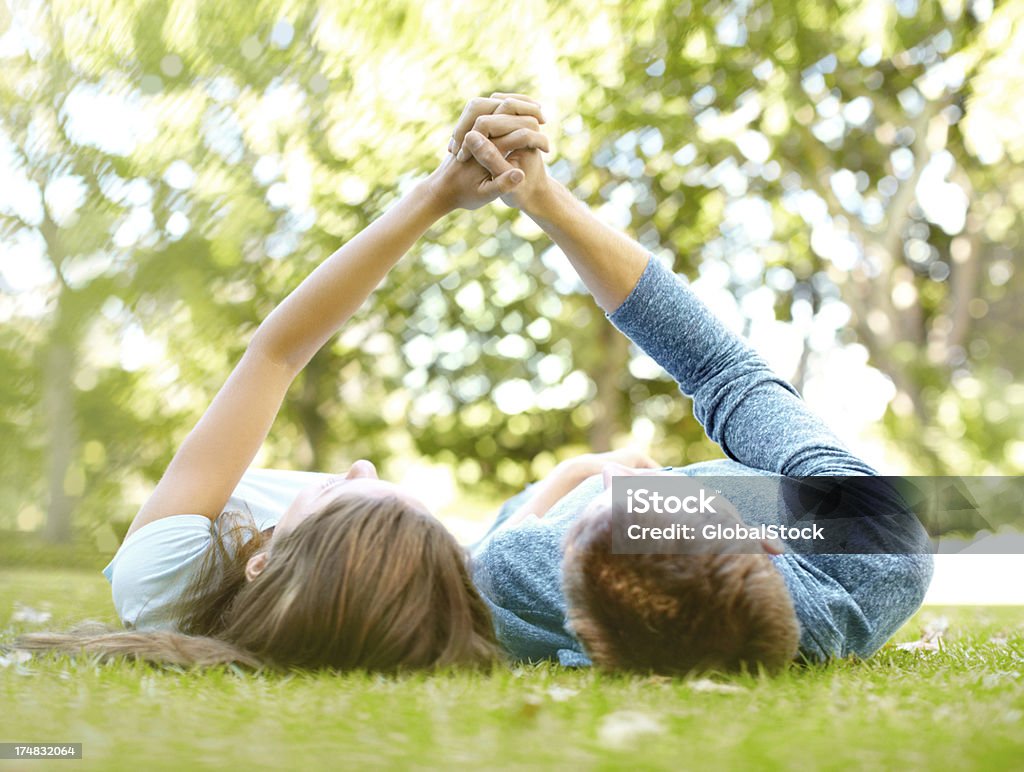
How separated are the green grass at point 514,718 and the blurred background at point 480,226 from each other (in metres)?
4.07

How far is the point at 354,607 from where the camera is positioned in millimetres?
1392

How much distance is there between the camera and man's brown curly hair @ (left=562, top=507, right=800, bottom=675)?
1305 mm

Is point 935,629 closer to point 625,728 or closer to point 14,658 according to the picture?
point 625,728

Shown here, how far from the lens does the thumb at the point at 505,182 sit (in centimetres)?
187

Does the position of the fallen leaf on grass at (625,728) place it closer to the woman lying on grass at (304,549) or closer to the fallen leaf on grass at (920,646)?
the woman lying on grass at (304,549)

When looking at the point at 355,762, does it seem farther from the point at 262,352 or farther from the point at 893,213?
the point at 893,213

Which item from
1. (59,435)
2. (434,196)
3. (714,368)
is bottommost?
(59,435)

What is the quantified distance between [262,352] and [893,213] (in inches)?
237

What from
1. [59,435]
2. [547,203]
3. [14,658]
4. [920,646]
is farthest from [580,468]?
[59,435]

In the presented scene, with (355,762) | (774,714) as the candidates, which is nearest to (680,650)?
(774,714)

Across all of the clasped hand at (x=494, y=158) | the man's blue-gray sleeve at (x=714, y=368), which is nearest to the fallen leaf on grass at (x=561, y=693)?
the man's blue-gray sleeve at (x=714, y=368)

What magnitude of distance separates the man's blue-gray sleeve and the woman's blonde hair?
25.3 inches

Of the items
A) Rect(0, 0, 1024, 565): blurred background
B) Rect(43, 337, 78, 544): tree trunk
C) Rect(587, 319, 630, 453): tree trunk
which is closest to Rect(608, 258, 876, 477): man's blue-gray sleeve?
Rect(0, 0, 1024, 565): blurred background

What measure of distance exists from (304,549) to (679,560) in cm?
57
